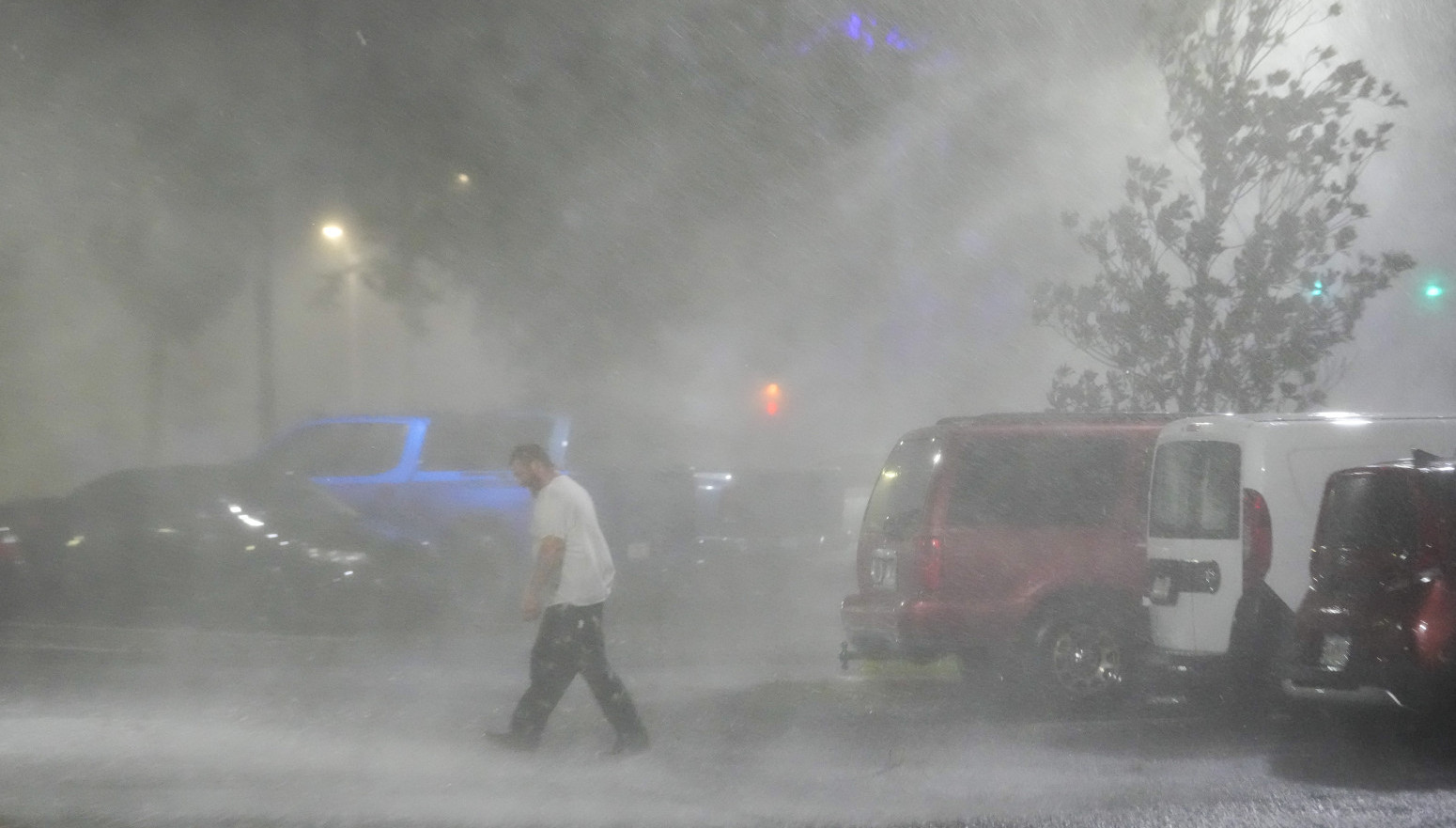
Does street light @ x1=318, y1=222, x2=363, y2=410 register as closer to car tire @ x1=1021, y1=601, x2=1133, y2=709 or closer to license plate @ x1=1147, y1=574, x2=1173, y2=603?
car tire @ x1=1021, y1=601, x2=1133, y2=709

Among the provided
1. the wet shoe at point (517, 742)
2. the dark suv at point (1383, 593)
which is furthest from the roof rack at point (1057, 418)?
the wet shoe at point (517, 742)

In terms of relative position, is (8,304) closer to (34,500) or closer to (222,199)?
(222,199)

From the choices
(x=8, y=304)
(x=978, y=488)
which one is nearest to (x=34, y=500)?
(x=8, y=304)

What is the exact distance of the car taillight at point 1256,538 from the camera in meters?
5.68

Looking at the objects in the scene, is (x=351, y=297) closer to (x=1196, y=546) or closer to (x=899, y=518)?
A: (x=899, y=518)

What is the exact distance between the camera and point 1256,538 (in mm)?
5699

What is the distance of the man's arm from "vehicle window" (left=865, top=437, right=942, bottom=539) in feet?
6.68

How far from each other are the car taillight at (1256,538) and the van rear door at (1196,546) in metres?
0.04

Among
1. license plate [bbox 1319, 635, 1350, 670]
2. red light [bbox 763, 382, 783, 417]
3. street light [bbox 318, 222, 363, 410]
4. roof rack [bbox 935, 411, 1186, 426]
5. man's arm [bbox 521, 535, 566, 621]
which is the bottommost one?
license plate [bbox 1319, 635, 1350, 670]

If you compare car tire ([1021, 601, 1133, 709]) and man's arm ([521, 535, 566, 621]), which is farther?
car tire ([1021, 601, 1133, 709])

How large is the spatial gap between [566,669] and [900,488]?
2.44m

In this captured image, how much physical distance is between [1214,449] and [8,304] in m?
11.5

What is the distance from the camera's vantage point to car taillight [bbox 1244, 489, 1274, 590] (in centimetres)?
568

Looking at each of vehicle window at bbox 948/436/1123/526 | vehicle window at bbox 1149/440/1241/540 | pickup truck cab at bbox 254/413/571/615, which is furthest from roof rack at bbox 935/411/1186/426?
pickup truck cab at bbox 254/413/571/615
